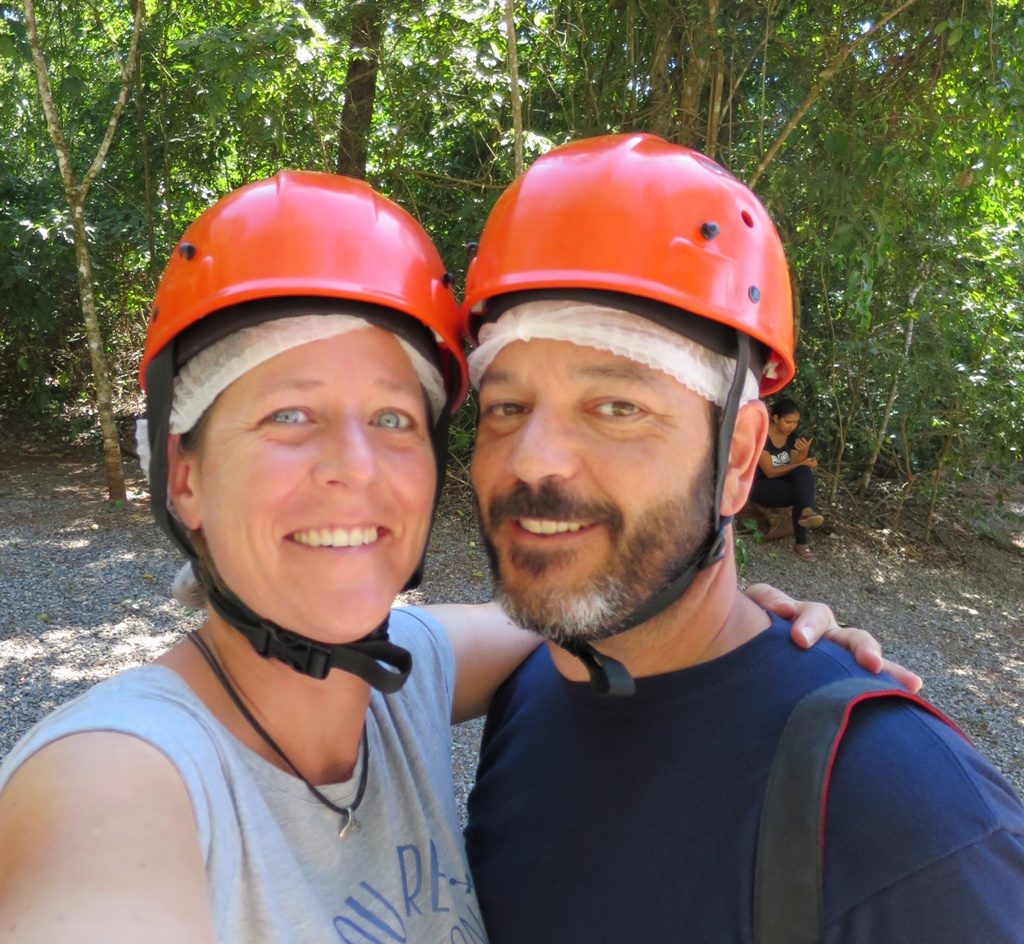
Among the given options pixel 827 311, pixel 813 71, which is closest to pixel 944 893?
pixel 813 71

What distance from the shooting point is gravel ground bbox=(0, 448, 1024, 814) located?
20.0ft

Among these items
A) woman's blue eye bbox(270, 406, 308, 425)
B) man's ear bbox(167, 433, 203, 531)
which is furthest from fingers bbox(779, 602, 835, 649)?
man's ear bbox(167, 433, 203, 531)

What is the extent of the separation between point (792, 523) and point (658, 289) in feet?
28.9

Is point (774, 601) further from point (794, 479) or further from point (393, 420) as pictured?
point (794, 479)

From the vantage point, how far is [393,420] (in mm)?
1812

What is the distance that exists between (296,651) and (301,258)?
2.50ft

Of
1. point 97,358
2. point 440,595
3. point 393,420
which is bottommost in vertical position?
point 440,595

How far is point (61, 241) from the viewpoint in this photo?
35.1 ft

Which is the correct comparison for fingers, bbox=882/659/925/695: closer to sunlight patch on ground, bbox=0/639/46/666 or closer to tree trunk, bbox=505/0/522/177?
tree trunk, bbox=505/0/522/177

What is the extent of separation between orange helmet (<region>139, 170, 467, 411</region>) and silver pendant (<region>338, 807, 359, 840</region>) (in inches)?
37.4

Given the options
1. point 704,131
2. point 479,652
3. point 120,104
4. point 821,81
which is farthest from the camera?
point 120,104

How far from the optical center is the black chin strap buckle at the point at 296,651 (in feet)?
5.65

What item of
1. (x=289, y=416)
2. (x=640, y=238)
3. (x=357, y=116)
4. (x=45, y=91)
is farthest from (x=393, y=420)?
(x=45, y=91)

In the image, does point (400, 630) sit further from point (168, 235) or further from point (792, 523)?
point (168, 235)
